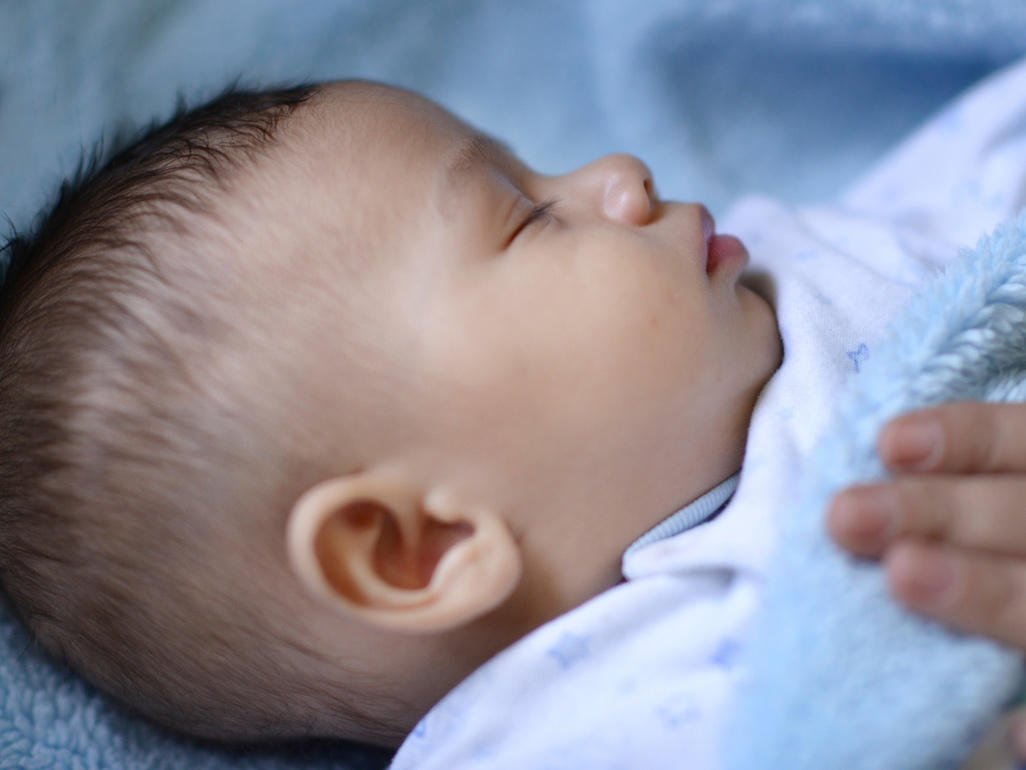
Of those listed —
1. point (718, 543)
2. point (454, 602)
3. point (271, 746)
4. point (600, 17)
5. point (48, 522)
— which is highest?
point (600, 17)

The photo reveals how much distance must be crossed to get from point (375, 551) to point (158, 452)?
0.20 m

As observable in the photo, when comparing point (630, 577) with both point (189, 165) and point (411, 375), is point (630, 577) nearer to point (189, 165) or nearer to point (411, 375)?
point (411, 375)

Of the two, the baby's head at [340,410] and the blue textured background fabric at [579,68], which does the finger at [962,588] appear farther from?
the blue textured background fabric at [579,68]

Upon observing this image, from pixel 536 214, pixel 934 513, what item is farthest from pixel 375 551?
pixel 934 513

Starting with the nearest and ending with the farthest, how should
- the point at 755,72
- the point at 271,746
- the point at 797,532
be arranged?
1. the point at 797,532
2. the point at 271,746
3. the point at 755,72

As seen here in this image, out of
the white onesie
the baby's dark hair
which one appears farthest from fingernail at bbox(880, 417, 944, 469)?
the baby's dark hair

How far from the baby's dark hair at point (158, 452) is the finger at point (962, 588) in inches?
18.6

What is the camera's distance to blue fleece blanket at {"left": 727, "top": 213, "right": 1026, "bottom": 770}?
67 centimetres

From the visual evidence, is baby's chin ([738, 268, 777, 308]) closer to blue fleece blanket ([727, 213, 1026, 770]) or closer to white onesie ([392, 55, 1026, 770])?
white onesie ([392, 55, 1026, 770])

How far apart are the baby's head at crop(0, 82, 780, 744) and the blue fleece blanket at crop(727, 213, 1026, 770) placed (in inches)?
7.1

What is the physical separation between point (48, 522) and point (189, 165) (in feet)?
1.15

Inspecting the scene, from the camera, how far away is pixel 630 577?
0.88 meters

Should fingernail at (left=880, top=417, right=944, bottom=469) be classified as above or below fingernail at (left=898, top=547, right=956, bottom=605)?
above

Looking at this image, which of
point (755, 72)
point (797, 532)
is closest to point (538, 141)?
point (755, 72)
